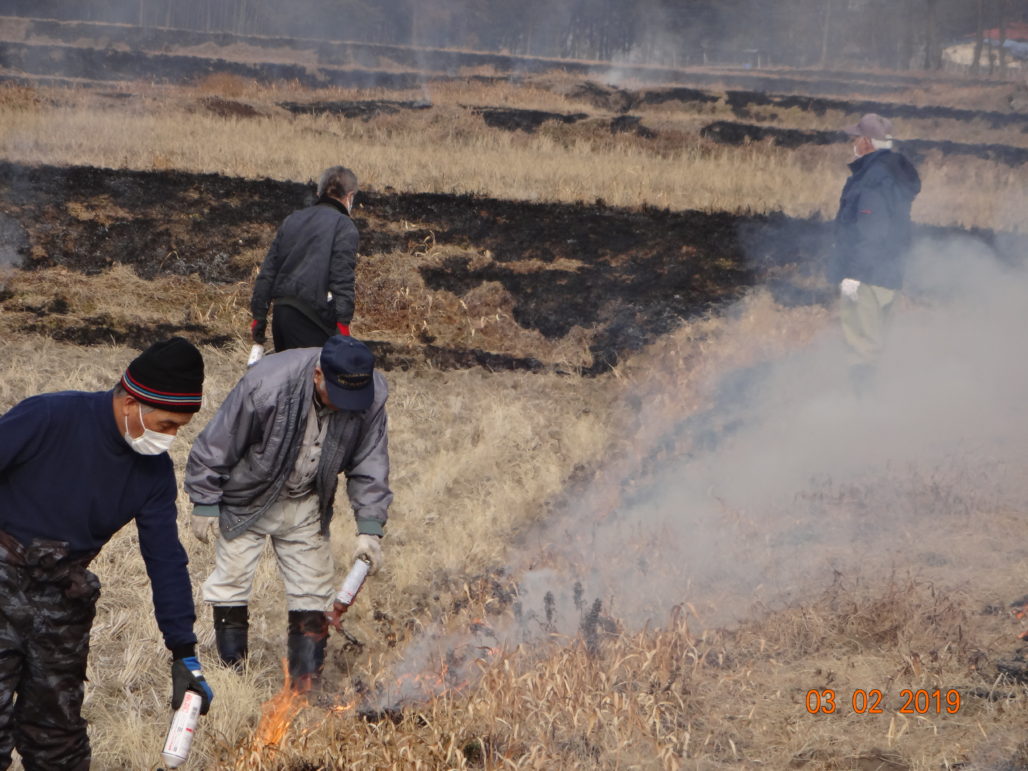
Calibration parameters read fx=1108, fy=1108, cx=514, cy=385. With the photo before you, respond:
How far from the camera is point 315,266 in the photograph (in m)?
6.65

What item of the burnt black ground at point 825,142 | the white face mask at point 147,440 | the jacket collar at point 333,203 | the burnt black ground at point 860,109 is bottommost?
the white face mask at point 147,440

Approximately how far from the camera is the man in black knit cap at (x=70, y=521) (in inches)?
132

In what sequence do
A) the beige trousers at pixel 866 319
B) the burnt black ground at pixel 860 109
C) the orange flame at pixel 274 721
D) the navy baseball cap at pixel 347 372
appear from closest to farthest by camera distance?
the orange flame at pixel 274 721, the navy baseball cap at pixel 347 372, the beige trousers at pixel 866 319, the burnt black ground at pixel 860 109

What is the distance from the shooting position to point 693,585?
612 cm

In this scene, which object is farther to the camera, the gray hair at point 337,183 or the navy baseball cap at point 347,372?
the gray hair at point 337,183

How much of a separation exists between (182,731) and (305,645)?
4.90ft

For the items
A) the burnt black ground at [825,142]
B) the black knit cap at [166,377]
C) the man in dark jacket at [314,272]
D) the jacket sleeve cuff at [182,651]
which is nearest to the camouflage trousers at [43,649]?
the jacket sleeve cuff at [182,651]

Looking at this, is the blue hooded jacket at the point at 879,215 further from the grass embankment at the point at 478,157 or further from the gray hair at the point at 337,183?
the grass embankment at the point at 478,157

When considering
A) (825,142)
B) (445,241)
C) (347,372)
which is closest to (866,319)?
(347,372)

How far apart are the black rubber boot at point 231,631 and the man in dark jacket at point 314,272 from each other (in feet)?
6.87

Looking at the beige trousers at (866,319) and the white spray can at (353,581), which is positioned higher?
the beige trousers at (866,319)

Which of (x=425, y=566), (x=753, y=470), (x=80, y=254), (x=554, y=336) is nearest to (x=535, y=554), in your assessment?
(x=425, y=566)
